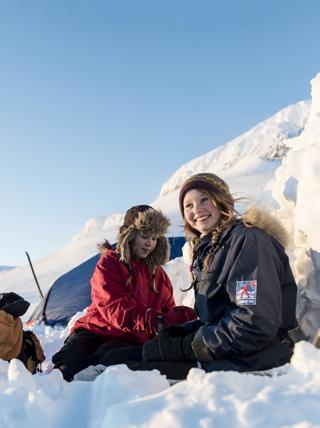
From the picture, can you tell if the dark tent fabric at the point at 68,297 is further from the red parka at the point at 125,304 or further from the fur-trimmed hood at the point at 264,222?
the fur-trimmed hood at the point at 264,222

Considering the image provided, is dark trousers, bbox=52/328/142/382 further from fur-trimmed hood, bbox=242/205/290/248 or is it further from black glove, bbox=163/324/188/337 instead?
fur-trimmed hood, bbox=242/205/290/248

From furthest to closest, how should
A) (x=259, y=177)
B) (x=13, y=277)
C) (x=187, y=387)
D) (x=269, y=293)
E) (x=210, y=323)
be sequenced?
(x=259, y=177) → (x=13, y=277) → (x=210, y=323) → (x=269, y=293) → (x=187, y=387)

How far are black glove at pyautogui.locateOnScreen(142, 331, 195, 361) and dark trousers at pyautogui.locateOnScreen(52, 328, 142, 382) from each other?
0.28 m

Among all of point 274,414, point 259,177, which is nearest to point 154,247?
point 274,414

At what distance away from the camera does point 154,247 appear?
401cm

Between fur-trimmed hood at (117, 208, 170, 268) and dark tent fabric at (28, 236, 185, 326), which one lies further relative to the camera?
dark tent fabric at (28, 236, 185, 326)

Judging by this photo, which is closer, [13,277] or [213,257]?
[213,257]

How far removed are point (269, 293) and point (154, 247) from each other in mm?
1595

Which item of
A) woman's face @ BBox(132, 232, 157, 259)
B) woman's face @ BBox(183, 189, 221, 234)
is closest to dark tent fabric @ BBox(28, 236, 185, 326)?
woman's face @ BBox(132, 232, 157, 259)

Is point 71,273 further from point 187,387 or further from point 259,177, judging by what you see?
point 259,177

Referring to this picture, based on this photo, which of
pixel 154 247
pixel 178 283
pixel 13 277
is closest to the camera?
pixel 154 247

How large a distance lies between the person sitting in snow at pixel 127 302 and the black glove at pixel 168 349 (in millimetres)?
286

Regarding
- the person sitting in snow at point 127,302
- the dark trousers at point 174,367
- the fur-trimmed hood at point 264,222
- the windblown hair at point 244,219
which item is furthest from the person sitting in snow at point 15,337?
the fur-trimmed hood at point 264,222

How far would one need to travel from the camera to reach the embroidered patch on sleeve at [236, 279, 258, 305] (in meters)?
2.49
